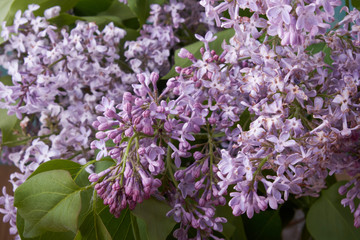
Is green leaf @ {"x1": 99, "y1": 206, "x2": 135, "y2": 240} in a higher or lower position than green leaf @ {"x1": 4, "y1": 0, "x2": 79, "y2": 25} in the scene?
lower

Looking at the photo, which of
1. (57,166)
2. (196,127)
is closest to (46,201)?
(57,166)

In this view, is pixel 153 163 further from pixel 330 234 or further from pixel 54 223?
pixel 330 234

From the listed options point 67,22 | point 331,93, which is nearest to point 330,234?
point 331,93

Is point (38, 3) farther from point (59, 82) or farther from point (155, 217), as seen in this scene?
point (155, 217)

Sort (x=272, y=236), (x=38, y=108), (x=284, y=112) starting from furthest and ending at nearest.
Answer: (x=272, y=236)
(x=38, y=108)
(x=284, y=112)

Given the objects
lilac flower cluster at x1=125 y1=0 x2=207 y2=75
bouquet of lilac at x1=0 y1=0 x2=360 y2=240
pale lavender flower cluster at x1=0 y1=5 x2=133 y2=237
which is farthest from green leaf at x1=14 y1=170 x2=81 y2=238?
lilac flower cluster at x1=125 y1=0 x2=207 y2=75

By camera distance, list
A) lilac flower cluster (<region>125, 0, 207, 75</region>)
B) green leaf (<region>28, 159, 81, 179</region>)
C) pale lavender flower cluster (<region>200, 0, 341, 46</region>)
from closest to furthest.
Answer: pale lavender flower cluster (<region>200, 0, 341, 46</region>) < green leaf (<region>28, 159, 81, 179</region>) < lilac flower cluster (<region>125, 0, 207, 75</region>)

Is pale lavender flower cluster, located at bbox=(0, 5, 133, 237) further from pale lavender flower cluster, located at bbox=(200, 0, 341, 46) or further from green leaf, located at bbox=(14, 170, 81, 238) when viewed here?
pale lavender flower cluster, located at bbox=(200, 0, 341, 46)
